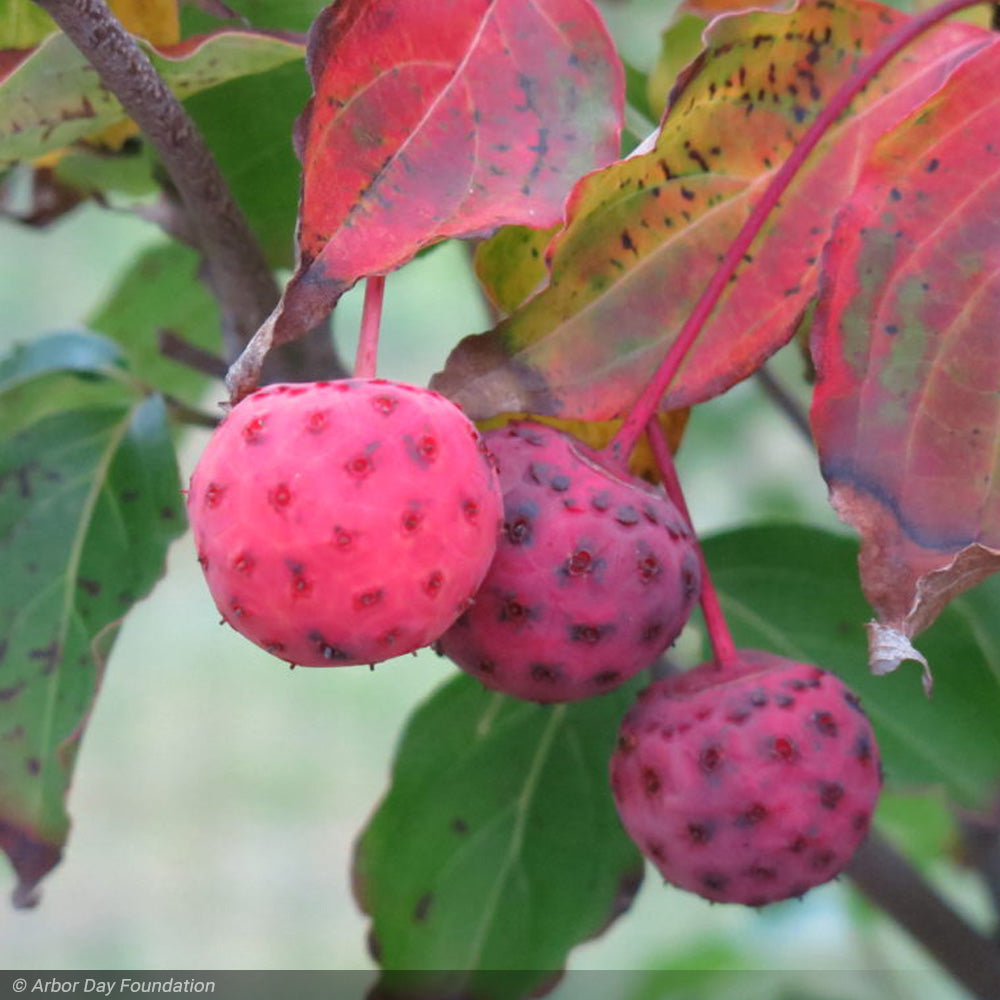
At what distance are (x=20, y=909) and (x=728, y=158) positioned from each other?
398 mm

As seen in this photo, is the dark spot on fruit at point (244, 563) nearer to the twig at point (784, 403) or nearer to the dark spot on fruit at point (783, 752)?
the dark spot on fruit at point (783, 752)

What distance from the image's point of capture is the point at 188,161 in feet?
1.73

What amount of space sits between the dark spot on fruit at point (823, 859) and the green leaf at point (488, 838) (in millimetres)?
196

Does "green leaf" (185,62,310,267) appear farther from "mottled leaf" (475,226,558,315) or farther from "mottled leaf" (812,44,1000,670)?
"mottled leaf" (812,44,1000,670)

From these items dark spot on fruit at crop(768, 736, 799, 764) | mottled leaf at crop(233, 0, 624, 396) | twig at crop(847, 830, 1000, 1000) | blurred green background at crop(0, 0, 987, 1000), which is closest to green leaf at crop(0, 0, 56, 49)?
mottled leaf at crop(233, 0, 624, 396)

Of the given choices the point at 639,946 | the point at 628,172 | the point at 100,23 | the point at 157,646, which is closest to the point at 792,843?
the point at 628,172

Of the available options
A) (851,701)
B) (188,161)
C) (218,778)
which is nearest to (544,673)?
(851,701)

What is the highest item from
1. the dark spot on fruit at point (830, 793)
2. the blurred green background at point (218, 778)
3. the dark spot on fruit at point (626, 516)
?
the dark spot on fruit at point (626, 516)

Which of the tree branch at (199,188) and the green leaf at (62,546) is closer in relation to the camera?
the tree branch at (199,188)

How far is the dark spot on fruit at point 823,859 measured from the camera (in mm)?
484

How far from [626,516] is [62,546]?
0.29 metres

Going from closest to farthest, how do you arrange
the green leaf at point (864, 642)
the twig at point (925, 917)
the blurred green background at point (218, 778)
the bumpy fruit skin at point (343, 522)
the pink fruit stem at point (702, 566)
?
1. the bumpy fruit skin at point (343, 522)
2. the pink fruit stem at point (702, 566)
3. the green leaf at point (864, 642)
4. the twig at point (925, 917)
5. the blurred green background at point (218, 778)

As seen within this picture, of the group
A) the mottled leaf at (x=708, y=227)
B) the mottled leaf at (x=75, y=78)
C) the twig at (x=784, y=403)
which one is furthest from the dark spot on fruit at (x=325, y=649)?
the twig at (x=784, y=403)

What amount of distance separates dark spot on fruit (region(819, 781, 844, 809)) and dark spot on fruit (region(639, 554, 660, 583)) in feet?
A: 0.31
